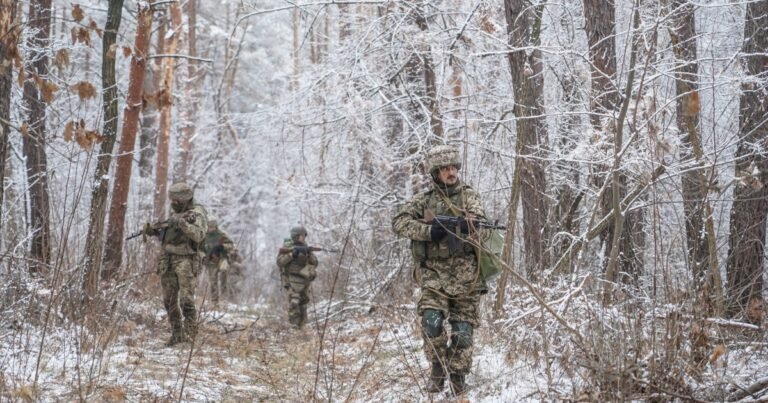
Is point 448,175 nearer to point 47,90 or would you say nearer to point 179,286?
point 47,90

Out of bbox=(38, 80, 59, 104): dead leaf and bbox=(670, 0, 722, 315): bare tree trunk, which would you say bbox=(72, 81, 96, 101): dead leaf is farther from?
bbox=(670, 0, 722, 315): bare tree trunk

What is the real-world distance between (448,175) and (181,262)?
11.5 feet

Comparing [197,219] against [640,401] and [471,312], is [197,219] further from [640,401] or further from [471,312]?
[640,401]

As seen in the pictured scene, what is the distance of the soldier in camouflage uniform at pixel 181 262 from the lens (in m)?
7.41

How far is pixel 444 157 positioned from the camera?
16.6ft

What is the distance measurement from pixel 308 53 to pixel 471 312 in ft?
75.9

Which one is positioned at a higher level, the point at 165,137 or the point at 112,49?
the point at 165,137

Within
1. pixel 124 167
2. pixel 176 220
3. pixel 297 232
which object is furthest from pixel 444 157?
pixel 297 232

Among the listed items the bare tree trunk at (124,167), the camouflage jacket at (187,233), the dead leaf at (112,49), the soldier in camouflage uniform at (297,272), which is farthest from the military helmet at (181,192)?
the soldier in camouflage uniform at (297,272)

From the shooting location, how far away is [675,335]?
3783 mm

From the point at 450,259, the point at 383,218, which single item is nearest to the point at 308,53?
the point at 383,218

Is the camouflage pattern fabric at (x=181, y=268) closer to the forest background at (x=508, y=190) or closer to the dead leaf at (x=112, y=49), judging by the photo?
the forest background at (x=508, y=190)

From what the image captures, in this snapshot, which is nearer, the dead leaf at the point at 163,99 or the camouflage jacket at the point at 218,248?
the dead leaf at the point at 163,99

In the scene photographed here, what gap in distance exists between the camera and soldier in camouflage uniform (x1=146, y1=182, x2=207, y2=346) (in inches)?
292
